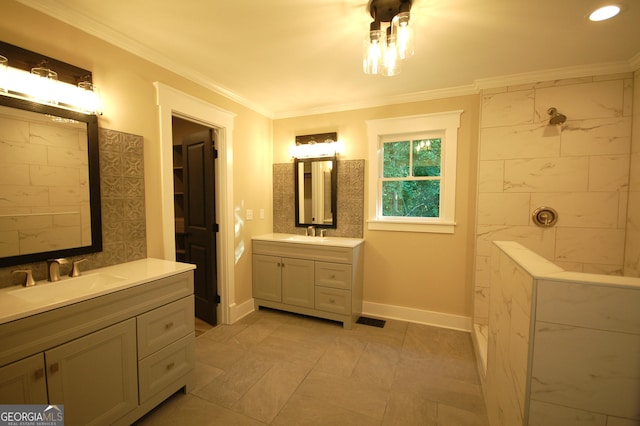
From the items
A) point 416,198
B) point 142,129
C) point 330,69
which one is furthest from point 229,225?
point 416,198

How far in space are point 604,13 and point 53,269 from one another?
356 cm

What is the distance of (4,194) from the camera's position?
55.4 inches

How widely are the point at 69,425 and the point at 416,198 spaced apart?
3.12 metres

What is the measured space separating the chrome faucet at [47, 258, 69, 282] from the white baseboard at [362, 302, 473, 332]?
271 cm

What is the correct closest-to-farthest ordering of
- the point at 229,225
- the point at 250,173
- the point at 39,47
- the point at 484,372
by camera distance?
the point at 39,47 → the point at 484,372 → the point at 229,225 → the point at 250,173

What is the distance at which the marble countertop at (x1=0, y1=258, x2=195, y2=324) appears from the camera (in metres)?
1.15

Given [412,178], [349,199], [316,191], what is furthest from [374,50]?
[316,191]

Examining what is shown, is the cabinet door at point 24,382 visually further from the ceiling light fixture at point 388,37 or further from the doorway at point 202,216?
the ceiling light fixture at point 388,37

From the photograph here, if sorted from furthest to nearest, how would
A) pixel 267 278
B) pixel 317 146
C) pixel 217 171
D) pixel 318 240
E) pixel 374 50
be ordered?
pixel 317 146
pixel 267 278
pixel 318 240
pixel 217 171
pixel 374 50

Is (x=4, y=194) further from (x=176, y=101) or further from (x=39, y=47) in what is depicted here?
(x=176, y=101)

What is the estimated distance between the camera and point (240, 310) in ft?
9.96

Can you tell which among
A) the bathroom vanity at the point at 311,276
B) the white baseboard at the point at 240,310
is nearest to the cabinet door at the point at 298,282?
the bathroom vanity at the point at 311,276

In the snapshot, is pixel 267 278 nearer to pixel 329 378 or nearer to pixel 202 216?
pixel 202 216

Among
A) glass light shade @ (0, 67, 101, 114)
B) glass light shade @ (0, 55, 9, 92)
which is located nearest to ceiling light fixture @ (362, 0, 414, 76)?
glass light shade @ (0, 67, 101, 114)
